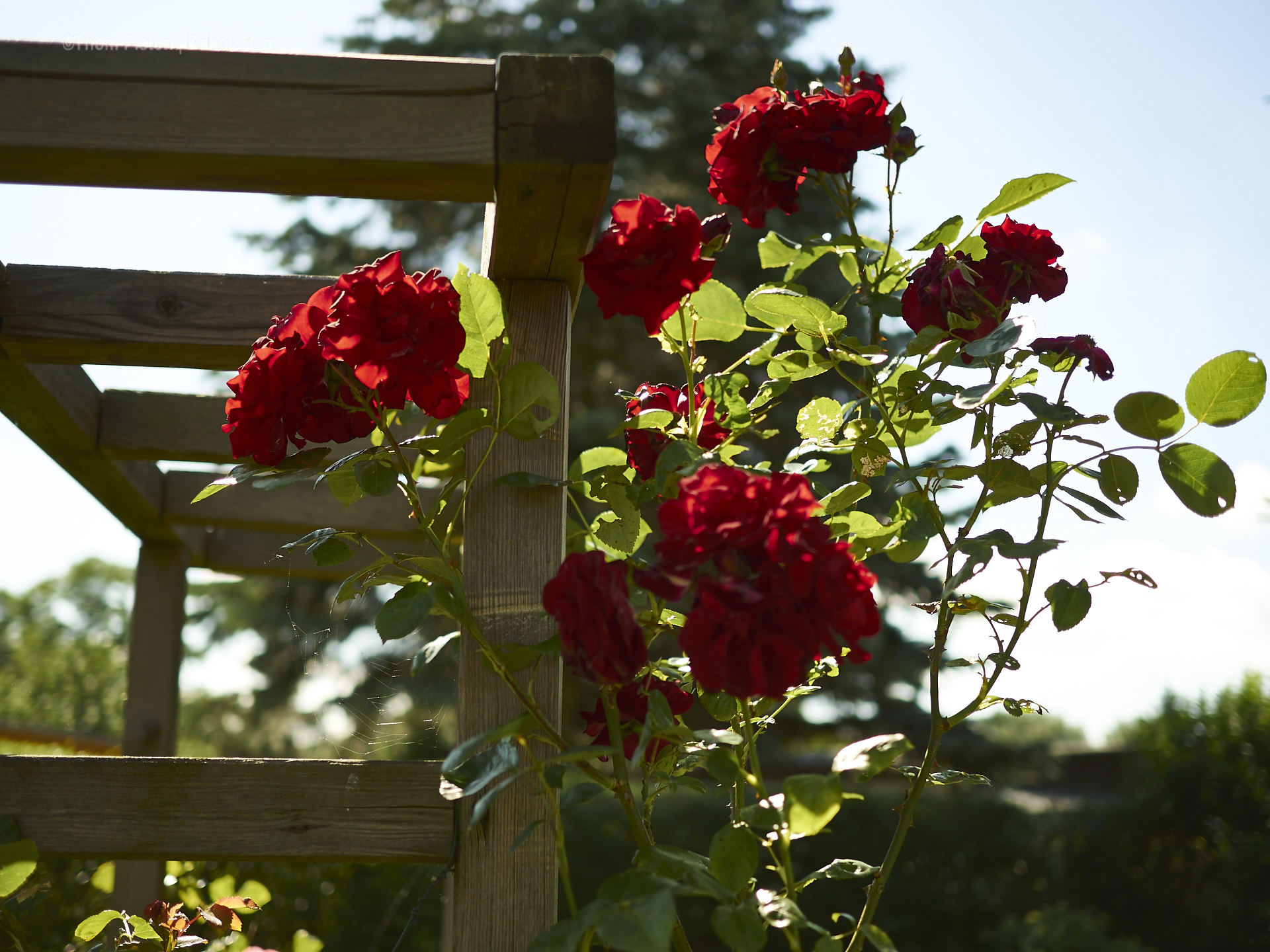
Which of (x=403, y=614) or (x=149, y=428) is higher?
(x=149, y=428)

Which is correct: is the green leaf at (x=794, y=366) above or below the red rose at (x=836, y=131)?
below

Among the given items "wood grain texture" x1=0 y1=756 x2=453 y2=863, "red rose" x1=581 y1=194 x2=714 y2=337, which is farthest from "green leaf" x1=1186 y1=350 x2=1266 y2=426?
"wood grain texture" x1=0 y1=756 x2=453 y2=863

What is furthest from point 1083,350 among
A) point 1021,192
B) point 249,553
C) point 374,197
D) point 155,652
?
point 249,553

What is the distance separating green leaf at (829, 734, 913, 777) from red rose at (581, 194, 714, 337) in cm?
48

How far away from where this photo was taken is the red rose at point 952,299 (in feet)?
3.30

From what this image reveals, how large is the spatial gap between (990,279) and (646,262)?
0.41 m

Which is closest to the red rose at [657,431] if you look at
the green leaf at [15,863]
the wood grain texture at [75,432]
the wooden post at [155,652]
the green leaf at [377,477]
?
the green leaf at [377,477]

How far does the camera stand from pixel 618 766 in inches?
35.4

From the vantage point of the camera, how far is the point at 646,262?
0.97 meters

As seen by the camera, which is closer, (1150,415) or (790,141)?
(1150,415)

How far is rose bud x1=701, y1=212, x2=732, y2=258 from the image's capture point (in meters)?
1.03

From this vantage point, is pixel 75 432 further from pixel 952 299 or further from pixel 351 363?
pixel 952 299

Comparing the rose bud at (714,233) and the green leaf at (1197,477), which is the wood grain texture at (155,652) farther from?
the green leaf at (1197,477)

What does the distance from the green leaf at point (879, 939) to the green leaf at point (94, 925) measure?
0.96 meters
